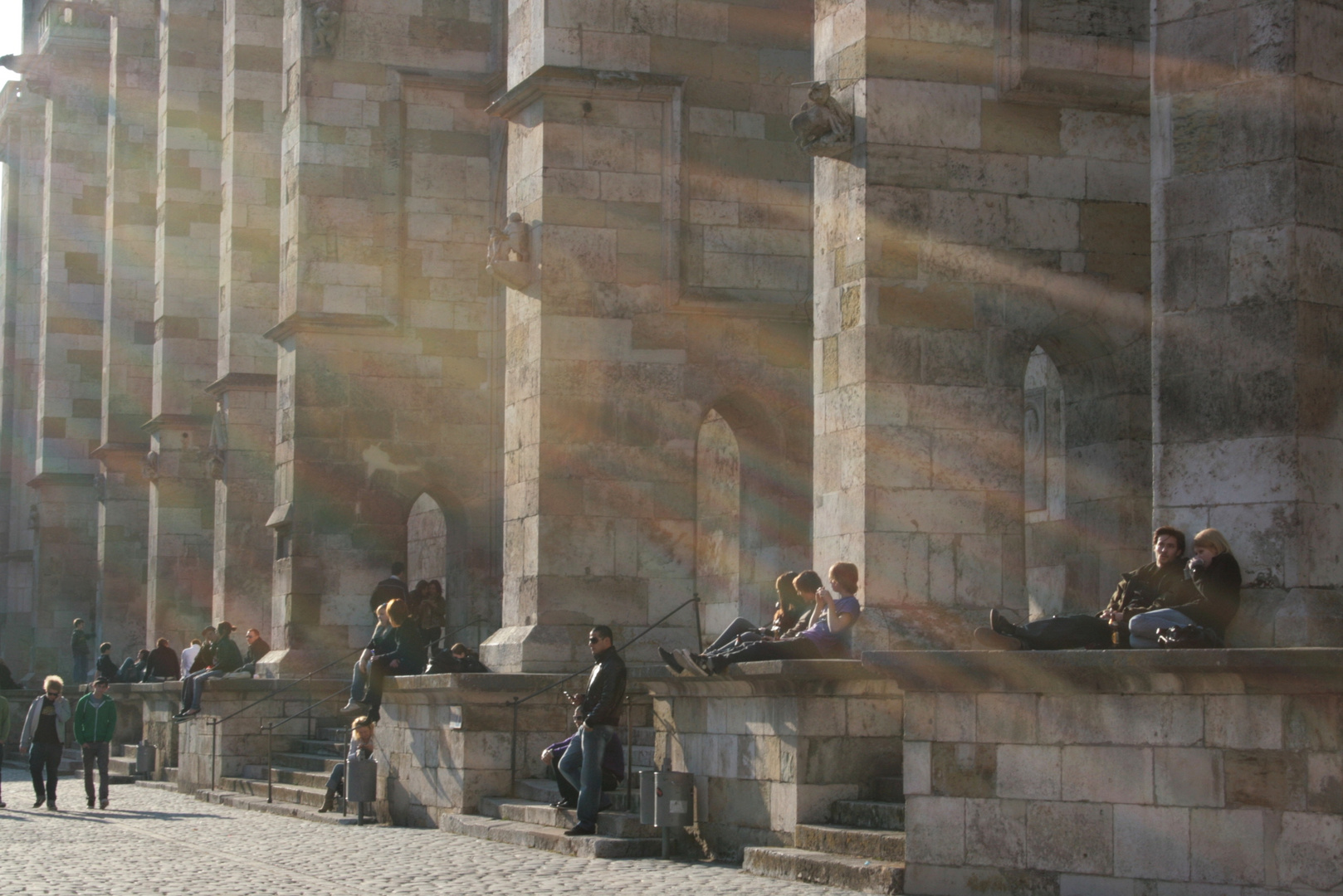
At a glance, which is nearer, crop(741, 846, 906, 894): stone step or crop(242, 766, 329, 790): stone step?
crop(741, 846, 906, 894): stone step

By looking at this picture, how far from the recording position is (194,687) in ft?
80.1

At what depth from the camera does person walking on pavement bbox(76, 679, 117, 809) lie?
22.0 metres

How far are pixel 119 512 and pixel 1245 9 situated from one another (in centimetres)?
2908

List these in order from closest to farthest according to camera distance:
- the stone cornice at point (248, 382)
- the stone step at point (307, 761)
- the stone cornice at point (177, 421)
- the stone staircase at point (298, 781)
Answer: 1. the stone staircase at point (298, 781)
2. the stone step at point (307, 761)
3. the stone cornice at point (248, 382)
4. the stone cornice at point (177, 421)

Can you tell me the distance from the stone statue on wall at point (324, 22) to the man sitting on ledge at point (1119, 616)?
50.7ft

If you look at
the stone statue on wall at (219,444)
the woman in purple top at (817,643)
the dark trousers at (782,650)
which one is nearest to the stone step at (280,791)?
the stone statue on wall at (219,444)

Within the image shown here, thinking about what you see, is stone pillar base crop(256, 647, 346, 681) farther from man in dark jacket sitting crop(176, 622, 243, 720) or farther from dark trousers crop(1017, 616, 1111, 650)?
dark trousers crop(1017, 616, 1111, 650)

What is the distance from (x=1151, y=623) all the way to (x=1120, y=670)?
15.5 inches

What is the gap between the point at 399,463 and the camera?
24.8 m

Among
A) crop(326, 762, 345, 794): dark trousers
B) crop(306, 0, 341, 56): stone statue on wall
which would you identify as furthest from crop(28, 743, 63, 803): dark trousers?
crop(306, 0, 341, 56): stone statue on wall

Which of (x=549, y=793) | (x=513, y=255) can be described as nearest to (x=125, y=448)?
(x=513, y=255)

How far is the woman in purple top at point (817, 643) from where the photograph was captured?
13.6 m

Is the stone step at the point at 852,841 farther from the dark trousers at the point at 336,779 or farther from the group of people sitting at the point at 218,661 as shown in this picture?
the group of people sitting at the point at 218,661

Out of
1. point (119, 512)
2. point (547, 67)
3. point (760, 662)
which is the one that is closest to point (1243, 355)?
point (760, 662)
